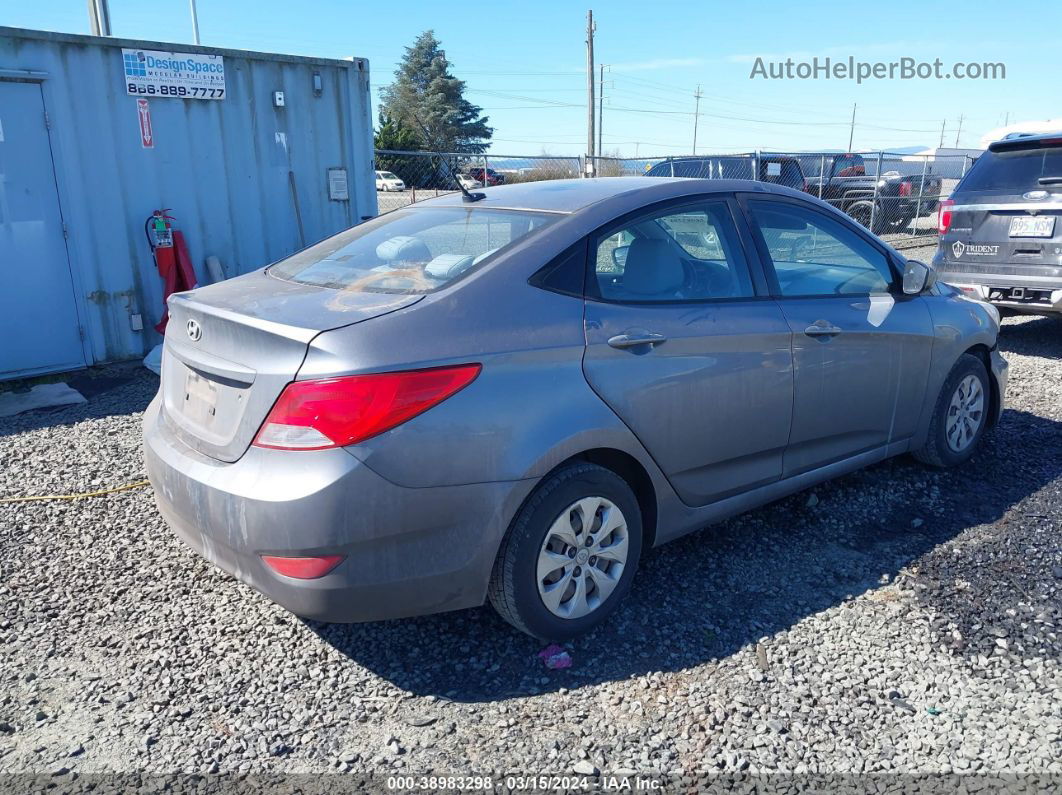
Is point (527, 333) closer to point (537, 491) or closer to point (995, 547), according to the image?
point (537, 491)

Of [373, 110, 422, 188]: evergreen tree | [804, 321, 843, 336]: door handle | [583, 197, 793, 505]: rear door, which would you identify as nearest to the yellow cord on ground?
[583, 197, 793, 505]: rear door

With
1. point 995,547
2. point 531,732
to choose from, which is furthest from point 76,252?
point 995,547

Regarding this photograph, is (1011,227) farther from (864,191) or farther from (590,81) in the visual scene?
(590,81)

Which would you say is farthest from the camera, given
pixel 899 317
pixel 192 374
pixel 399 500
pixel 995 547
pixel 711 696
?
pixel 899 317

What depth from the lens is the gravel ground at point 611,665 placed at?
8.43 feet

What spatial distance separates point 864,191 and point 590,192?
56.1 ft

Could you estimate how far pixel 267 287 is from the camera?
3.24m

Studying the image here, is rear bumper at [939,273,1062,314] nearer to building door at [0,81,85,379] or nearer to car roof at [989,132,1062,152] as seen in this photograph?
car roof at [989,132,1062,152]

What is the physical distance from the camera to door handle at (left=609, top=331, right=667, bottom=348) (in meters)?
3.04

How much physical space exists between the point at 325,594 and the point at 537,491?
0.77 meters

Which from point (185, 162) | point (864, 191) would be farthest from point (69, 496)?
point (864, 191)

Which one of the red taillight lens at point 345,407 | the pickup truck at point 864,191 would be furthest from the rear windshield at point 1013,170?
the pickup truck at point 864,191

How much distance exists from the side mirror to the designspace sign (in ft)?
20.6

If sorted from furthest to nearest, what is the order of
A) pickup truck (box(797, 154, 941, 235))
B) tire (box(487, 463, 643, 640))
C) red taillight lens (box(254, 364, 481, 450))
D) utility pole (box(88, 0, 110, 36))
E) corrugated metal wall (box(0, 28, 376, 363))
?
pickup truck (box(797, 154, 941, 235))
utility pole (box(88, 0, 110, 36))
corrugated metal wall (box(0, 28, 376, 363))
tire (box(487, 463, 643, 640))
red taillight lens (box(254, 364, 481, 450))
